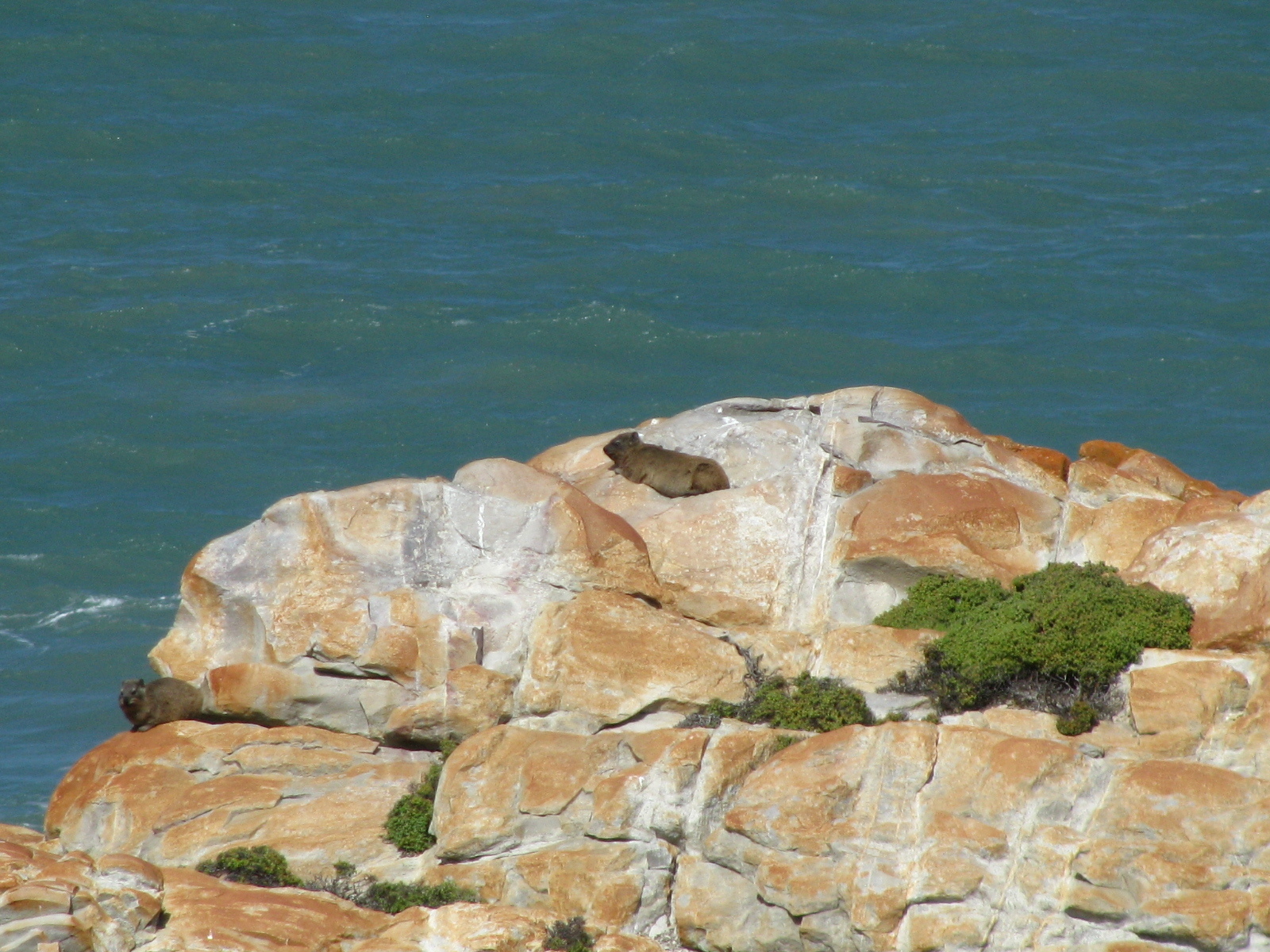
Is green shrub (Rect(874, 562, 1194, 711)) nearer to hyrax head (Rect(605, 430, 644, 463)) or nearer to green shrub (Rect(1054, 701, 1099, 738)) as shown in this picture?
green shrub (Rect(1054, 701, 1099, 738))

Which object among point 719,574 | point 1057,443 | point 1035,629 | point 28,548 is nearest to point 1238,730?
point 1035,629

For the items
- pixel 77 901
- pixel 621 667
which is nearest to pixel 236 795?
pixel 77 901

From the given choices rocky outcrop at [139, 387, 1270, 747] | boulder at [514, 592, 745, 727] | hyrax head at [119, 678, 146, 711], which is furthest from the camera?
hyrax head at [119, 678, 146, 711]

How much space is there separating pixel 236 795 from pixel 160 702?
2.06 meters

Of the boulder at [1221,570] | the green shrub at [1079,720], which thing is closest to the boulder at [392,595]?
the green shrub at [1079,720]

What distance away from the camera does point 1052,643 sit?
1989 cm


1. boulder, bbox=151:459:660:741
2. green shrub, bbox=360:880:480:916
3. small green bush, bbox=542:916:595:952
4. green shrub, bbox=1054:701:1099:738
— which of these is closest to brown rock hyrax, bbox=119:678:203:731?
boulder, bbox=151:459:660:741

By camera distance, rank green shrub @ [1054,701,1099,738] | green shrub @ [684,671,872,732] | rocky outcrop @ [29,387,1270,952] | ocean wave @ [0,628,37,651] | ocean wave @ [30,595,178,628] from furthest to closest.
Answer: ocean wave @ [30,595,178,628], ocean wave @ [0,628,37,651], green shrub @ [684,671,872,732], green shrub @ [1054,701,1099,738], rocky outcrop @ [29,387,1270,952]

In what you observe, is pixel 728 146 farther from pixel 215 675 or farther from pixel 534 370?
pixel 215 675

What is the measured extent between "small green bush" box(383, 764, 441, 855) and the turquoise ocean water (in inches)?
548

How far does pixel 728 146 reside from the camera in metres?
62.8

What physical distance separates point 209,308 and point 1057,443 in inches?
1113

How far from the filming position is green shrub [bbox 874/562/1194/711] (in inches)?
774

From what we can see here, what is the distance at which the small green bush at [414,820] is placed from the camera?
786 inches
